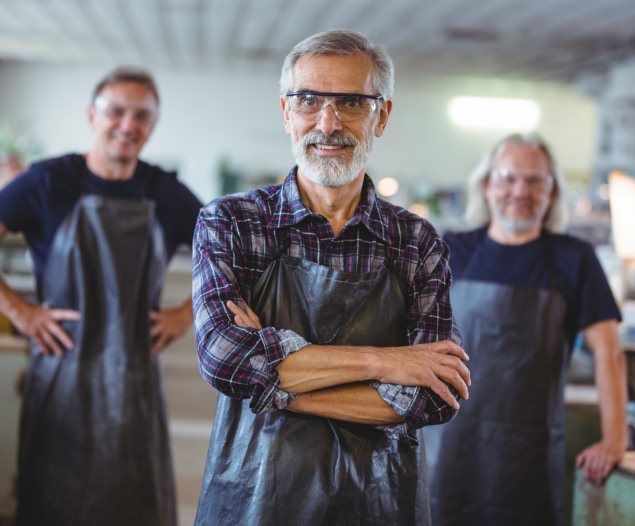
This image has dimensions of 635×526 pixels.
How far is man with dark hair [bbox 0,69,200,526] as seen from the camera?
94.4 inches

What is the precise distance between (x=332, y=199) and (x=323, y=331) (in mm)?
284

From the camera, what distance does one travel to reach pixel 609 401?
2.23 metres

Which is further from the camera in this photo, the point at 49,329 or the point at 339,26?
the point at 339,26

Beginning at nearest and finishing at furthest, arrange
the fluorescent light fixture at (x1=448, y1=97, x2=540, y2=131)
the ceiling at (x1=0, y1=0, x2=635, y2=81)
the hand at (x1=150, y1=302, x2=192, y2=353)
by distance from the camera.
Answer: the hand at (x1=150, y1=302, x2=192, y2=353), the ceiling at (x1=0, y1=0, x2=635, y2=81), the fluorescent light fixture at (x1=448, y1=97, x2=540, y2=131)

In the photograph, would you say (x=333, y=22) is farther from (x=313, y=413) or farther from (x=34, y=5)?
(x=313, y=413)

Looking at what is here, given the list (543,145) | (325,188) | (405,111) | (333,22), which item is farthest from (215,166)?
(325,188)

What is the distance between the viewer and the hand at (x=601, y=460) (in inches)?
83.7

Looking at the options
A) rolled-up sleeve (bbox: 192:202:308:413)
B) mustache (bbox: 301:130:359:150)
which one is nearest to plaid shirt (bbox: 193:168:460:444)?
rolled-up sleeve (bbox: 192:202:308:413)

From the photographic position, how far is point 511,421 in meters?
2.31

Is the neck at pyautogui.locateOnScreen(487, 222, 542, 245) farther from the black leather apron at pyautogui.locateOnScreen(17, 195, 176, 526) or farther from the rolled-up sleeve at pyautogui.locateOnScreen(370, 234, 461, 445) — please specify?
the black leather apron at pyautogui.locateOnScreen(17, 195, 176, 526)

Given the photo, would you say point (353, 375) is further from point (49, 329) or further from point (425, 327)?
point (49, 329)

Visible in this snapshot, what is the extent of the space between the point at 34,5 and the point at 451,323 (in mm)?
6295

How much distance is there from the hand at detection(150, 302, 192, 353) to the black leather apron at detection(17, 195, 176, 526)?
0.06m

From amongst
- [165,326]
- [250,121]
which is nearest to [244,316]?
[165,326]
